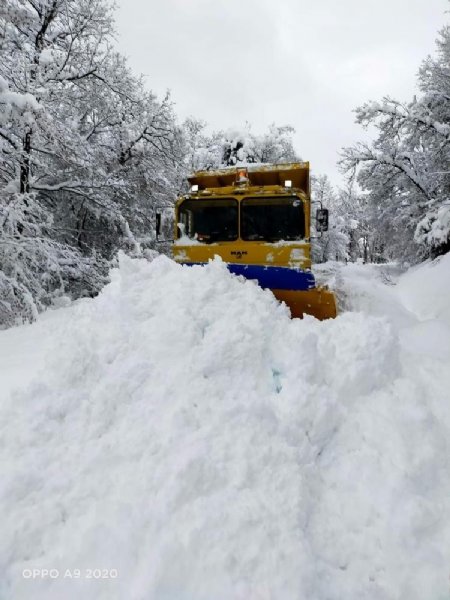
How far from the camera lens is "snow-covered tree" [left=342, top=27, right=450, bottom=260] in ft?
48.3

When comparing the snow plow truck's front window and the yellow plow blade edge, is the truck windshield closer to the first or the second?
the snow plow truck's front window

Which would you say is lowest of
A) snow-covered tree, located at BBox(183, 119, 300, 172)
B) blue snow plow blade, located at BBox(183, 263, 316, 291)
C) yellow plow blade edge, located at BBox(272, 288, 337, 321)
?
yellow plow blade edge, located at BBox(272, 288, 337, 321)

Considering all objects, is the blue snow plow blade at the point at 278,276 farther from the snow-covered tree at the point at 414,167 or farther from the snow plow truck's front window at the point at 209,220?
the snow-covered tree at the point at 414,167

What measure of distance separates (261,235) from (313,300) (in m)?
1.44

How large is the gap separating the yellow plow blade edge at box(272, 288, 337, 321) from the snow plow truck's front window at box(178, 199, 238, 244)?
56.8 inches

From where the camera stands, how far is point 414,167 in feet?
59.4

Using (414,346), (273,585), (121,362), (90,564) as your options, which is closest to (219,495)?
Result: (273,585)

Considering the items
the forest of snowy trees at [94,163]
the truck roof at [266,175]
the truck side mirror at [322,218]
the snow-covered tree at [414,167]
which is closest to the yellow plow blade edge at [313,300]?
the truck side mirror at [322,218]

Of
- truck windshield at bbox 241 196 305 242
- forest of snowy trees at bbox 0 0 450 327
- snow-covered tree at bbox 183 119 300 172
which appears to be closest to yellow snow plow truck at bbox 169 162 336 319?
truck windshield at bbox 241 196 305 242

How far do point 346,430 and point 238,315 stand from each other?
5.35 ft

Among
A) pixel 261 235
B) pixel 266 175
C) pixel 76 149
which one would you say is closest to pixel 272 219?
pixel 261 235

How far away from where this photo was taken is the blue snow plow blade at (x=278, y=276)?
6051mm

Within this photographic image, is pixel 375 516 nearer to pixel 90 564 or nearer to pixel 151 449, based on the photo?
pixel 151 449

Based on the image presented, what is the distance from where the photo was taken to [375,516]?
2.86 metres
